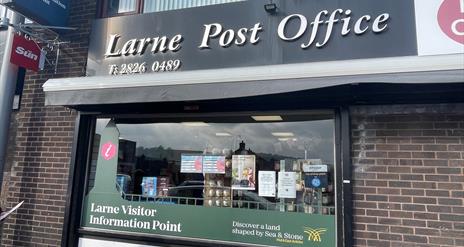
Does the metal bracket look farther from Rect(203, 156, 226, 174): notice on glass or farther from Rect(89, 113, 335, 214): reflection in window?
Rect(203, 156, 226, 174): notice on glass

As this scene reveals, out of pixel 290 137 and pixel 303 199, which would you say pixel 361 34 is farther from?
pixel 303 199

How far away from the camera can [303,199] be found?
4.73 meters

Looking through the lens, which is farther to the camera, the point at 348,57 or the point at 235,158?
the point at 235,158

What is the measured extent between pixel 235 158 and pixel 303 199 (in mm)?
973

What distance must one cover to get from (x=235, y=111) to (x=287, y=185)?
1.08 m

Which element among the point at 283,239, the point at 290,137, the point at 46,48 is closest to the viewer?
the point at 283,239

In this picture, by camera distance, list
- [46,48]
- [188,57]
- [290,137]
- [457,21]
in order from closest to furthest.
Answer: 1. [457,21]
2. [290,137]
3. [188,57]
4. [46,48]

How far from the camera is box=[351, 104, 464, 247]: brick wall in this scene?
405 cm

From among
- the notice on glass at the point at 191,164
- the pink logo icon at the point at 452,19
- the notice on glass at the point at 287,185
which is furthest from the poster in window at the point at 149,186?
the pink logo icon at the point at 452,19

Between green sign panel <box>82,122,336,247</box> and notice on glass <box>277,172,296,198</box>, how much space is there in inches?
9.5

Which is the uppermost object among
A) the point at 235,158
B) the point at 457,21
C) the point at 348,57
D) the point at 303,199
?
the point at 457,21

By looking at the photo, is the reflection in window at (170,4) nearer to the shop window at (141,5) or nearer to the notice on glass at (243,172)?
the shop window at (141,5)

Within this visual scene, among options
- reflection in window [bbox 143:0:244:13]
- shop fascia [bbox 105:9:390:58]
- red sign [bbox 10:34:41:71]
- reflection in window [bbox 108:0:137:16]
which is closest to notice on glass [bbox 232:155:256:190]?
shop fascia [bbox 105:9:390:58]

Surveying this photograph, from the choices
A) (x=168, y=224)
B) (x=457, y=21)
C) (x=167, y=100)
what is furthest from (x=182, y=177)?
(x=457, y=21)
